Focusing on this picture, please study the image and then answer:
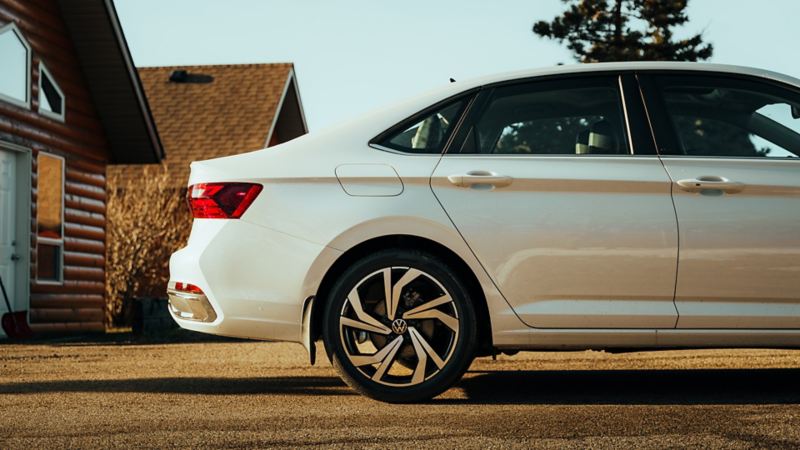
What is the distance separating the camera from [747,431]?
486 centimetres

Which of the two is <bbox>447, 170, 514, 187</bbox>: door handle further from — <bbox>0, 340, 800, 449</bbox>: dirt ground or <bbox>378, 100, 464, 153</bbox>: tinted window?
<bbox>0, 340, 800, 449</bbox>: dirt ground

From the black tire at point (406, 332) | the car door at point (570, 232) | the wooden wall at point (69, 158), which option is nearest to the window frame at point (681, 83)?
the car door at point (570, 232)

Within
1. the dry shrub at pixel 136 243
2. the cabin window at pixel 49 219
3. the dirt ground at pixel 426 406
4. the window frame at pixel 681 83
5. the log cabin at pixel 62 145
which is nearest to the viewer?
the dirt ground at pixel 426 406

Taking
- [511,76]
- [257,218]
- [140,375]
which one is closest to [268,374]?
[140,375]

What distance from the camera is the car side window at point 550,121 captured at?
19.7 ft

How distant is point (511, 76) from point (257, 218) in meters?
1.53

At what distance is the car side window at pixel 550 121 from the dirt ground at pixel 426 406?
4.28ft

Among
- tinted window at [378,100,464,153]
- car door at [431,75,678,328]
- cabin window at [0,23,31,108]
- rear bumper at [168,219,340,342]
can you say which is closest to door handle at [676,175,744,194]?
car door at [431,75,678,328]

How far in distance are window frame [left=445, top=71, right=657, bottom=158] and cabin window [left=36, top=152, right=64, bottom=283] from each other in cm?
1153

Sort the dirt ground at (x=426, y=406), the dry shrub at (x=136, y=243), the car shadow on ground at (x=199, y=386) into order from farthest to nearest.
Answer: the dry shrub at (x=136, y=243) < the car shadow on ground at (x=199, y=386) < the dirt ground at (x=426, y=406)

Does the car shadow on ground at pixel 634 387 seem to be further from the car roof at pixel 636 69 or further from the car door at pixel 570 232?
the car roof at pixel 636 69

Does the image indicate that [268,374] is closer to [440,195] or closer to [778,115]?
[440,195]

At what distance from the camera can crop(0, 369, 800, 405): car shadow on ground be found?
6.00 meters

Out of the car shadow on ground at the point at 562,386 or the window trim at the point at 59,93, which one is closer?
the car shadow on ground at the point at 562,386
